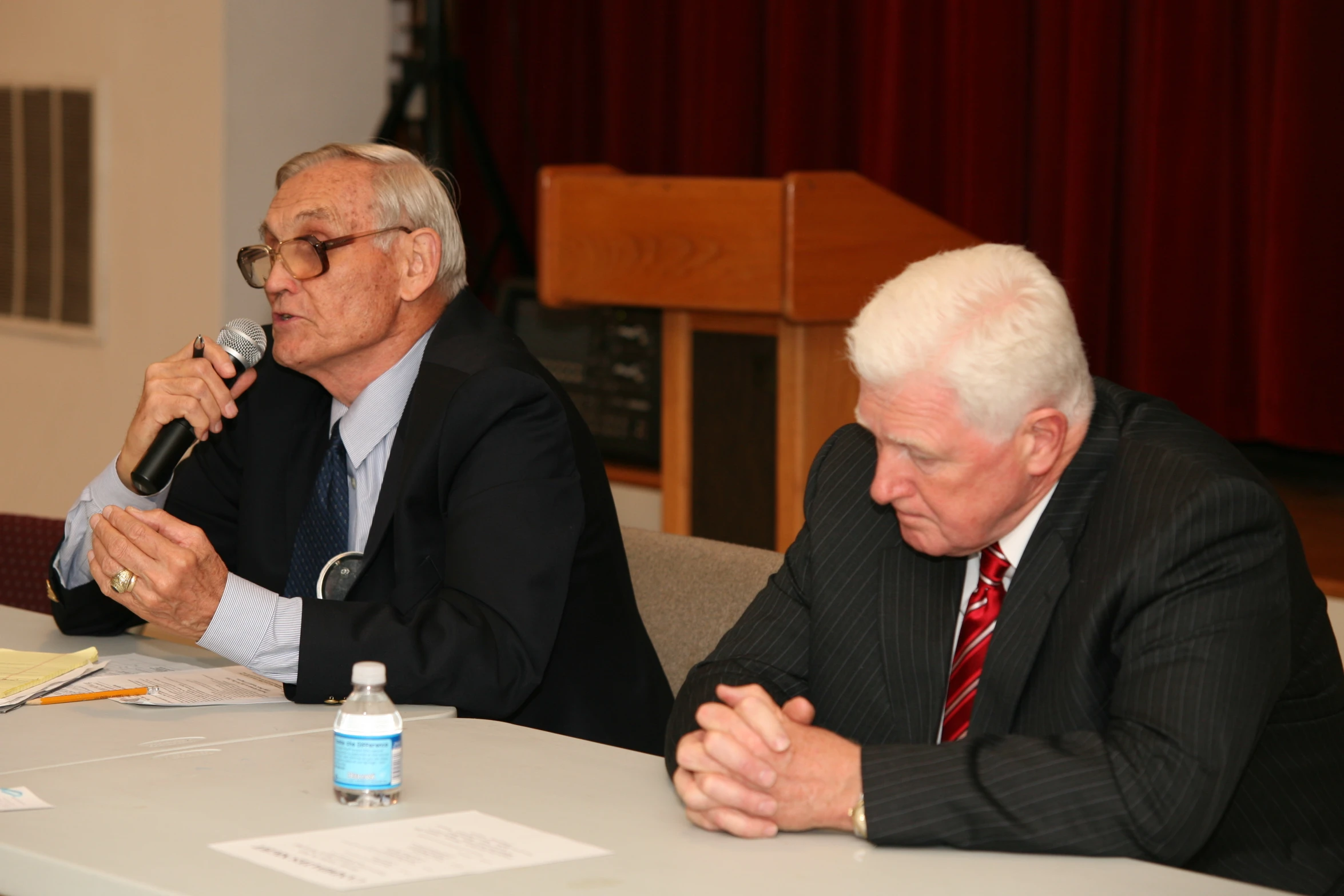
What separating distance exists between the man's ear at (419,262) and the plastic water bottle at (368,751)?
990mm

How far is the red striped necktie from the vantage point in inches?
68.8

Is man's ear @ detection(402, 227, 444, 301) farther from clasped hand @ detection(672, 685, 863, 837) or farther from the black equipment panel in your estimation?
the black equipment panel

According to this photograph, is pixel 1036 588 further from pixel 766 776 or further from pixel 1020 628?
pixel 766 776

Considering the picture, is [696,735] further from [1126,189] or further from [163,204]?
[163,204]

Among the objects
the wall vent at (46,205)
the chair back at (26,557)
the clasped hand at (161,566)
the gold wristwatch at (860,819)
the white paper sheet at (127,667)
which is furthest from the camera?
the wall vent at (46,205)

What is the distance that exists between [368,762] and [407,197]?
3.76 feet

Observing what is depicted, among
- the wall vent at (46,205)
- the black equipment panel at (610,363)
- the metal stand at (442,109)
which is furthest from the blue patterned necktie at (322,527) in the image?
the wall vent at (46,205)

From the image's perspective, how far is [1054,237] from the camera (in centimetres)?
414

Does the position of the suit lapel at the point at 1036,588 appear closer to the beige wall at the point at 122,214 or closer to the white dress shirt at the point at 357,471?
the white dress shirt at the point at 357,471

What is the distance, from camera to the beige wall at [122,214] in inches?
186

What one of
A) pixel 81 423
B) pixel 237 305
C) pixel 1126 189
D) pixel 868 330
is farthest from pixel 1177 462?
pixel 81 423

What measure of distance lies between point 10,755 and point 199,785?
0.84 feet

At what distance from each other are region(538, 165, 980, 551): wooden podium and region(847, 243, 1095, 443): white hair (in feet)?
4.61

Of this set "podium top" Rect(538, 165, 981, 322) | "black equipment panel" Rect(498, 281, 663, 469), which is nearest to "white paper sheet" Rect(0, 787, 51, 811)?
"podium top" Rect(538, 165, 981, 322)
